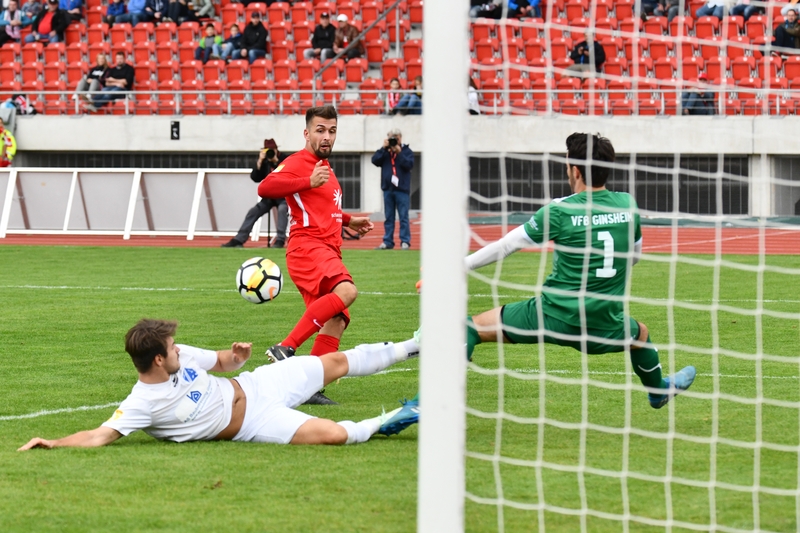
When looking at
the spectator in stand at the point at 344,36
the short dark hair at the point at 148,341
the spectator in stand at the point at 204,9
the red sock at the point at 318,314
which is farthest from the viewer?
the spectator in stand at the point at 204,9

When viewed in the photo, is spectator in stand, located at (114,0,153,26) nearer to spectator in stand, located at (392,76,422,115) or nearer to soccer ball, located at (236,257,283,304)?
spectator in stand, located at (392,76,422,115)

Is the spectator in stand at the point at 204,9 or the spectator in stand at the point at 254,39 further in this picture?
the spectator in stand at the point at 204,9

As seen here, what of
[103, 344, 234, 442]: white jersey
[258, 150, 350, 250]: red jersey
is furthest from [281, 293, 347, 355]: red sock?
[103, 344, 234, 442]: white jersey

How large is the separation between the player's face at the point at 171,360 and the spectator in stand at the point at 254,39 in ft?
72.9

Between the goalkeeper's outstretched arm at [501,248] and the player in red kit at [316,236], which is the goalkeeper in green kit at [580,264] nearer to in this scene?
the goalkeeper's outstretched arm at [501,248]

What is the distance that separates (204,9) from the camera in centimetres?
2830

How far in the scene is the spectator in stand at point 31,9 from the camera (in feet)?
96.1

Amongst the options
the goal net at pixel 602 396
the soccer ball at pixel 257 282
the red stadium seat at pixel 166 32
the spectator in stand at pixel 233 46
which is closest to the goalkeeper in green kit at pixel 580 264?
the goal net at pixel 602 396

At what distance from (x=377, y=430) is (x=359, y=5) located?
2271 cm

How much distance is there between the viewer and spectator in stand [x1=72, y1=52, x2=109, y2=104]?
2623 centimetres

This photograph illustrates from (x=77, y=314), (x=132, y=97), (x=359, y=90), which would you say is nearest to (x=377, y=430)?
(x=77, y=314)

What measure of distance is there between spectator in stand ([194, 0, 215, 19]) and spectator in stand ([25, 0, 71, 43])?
331 cm

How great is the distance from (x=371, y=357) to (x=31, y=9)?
85.6 feet

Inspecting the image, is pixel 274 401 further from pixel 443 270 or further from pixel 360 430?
pixel 443 270
